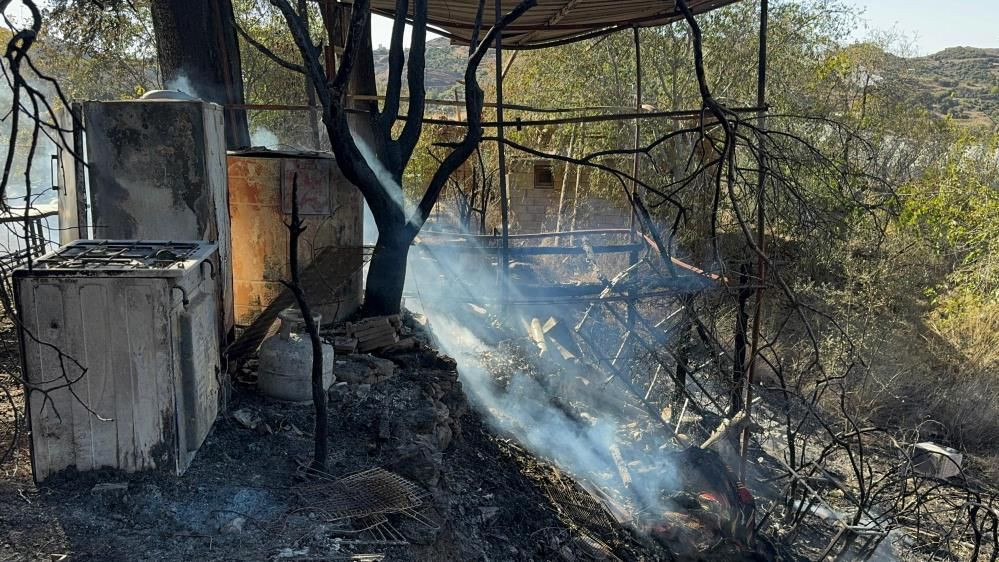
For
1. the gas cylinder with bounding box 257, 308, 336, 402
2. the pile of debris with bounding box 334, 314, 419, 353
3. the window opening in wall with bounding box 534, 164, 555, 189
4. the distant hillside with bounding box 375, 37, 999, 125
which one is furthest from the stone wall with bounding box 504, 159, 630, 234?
the distant hillside with bounding box 375, 37, 999, 125

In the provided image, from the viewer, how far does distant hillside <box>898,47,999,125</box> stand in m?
44.0

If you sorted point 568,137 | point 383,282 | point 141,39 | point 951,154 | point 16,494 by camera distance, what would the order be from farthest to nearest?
point 951,154 → point 568,137 → point 141,39 → point 383,282 → point 16,494

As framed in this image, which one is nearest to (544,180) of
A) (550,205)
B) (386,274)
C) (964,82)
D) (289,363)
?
(550,205)

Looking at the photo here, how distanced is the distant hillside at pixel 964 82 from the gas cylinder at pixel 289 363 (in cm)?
3834

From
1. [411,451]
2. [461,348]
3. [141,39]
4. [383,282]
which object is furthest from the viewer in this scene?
[141,39]

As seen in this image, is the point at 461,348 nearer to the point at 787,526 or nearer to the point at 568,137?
the point at 787,526

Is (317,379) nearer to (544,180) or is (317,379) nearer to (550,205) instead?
(550,205)

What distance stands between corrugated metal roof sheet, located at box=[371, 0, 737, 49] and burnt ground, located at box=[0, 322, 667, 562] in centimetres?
458

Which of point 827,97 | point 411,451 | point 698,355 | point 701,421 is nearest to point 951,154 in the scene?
point 827,97

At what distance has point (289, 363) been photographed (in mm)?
5445

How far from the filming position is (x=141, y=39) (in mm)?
18516

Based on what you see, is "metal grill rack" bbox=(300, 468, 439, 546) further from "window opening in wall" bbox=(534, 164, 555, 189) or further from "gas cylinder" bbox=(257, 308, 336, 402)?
"window opening in wall" bbox=(534, 164, 555, 189)

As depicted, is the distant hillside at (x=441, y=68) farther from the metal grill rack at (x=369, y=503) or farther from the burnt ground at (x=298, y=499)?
the metal grill rack at (x=369, y=503)

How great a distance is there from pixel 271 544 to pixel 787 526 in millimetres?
6728
